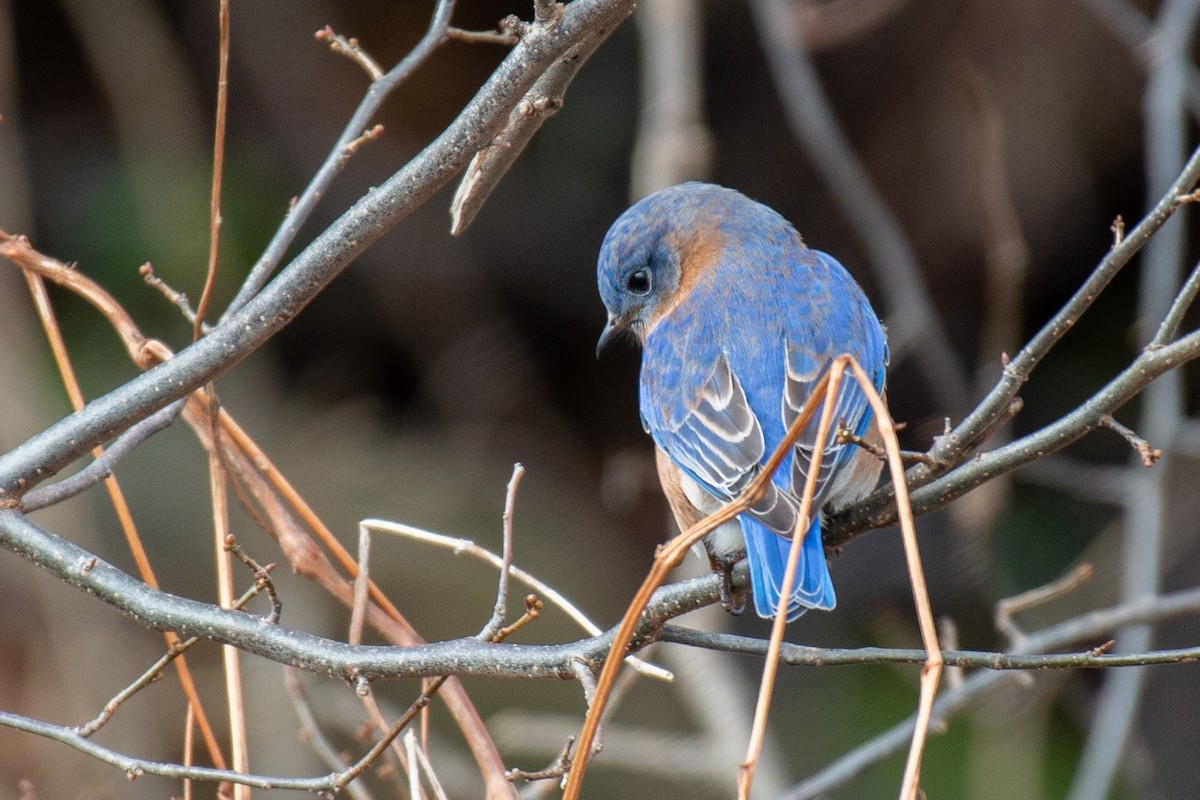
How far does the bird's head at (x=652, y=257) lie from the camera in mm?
3371

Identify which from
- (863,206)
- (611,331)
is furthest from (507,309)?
(611,331)

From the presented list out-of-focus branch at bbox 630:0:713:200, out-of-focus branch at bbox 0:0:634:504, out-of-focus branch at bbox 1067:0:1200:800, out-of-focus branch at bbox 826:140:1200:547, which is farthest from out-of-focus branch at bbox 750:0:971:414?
out-of-focus branch at bbox 0:0:634:504

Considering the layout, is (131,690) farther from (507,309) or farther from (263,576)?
(507,309)

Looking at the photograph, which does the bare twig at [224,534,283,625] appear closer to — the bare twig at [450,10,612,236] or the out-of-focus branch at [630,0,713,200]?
the bare twig at [450,10,612,236]

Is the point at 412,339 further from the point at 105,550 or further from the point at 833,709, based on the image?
the point at 833,709

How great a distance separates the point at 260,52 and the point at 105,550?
2398 mm

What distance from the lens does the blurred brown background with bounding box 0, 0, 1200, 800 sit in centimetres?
522

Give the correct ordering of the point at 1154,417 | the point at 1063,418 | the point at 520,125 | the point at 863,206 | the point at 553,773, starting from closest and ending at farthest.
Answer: the point at 553,773 < the point at 1063,418 < the point at 520,125 < the point at 1154,417 < the point at 863,206

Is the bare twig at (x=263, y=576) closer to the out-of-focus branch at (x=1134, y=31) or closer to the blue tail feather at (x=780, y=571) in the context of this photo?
the blue tail feather at (x=780, y=571)

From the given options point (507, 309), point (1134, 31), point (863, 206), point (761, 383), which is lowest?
point (761, 383)

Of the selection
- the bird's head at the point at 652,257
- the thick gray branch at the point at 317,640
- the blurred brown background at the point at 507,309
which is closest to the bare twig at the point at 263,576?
the thick gray branch at the point at 317,640

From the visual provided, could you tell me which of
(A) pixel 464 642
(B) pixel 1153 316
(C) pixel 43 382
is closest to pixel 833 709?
(B) pixel 1153 316

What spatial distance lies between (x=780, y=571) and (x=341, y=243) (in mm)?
1055

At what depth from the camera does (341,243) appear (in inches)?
70.7
